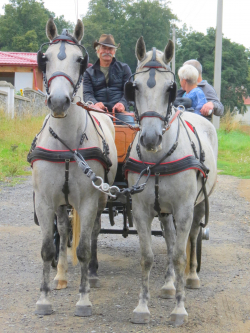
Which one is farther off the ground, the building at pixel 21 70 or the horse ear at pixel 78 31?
the building at pixel 21 70

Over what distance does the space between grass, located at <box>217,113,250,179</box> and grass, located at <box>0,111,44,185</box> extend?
19.0ft

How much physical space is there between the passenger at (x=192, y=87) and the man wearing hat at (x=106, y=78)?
0.67 meters

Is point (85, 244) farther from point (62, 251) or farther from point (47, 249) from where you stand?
point (62, 251)

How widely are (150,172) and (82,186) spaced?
2.04 feet

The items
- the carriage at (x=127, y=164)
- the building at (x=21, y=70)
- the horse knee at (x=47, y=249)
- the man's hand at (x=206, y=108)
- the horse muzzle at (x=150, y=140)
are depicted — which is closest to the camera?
the horse muzzle at (x=150, y=140)

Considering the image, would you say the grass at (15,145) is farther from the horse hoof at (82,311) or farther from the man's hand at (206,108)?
the horse hoof at (82,311)

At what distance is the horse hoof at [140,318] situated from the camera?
399 centimetres

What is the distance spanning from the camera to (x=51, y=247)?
424 centimetres

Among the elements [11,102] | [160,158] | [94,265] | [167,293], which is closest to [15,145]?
[11,102]

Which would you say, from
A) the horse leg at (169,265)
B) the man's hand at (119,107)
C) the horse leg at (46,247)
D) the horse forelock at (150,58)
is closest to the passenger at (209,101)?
the man's hand at (119,107)

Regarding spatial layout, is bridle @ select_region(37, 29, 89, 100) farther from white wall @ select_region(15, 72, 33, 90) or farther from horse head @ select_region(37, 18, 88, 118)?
white wall @ select_region(15, 72, 33, 90)

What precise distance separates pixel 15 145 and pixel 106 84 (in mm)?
8811

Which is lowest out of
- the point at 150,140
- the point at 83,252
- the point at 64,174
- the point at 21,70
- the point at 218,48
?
the point at 83,252

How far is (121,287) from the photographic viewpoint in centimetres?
495
